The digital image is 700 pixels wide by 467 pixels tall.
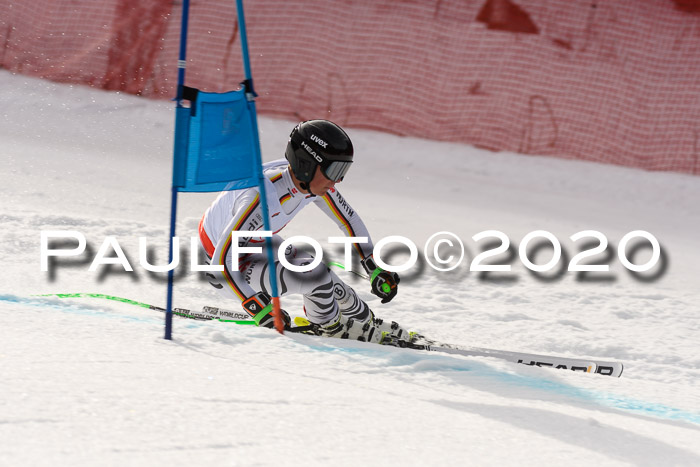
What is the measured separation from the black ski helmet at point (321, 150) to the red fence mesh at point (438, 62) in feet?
18.6

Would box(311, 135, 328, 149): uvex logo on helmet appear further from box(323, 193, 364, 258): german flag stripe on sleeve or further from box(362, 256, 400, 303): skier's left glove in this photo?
box(362, 256, 400, 303): skier's left glove

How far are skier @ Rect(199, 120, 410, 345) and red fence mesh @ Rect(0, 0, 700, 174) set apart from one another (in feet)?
17.8

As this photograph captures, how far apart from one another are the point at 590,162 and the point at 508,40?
1.76 m

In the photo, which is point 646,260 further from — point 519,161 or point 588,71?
point 588,71

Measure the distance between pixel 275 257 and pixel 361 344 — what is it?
0.63 m

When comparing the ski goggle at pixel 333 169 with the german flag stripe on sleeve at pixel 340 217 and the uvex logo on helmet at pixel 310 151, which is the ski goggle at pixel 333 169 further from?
the german flag stripe on sleeve at pixel 340 217

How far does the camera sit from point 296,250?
3971 millimetres

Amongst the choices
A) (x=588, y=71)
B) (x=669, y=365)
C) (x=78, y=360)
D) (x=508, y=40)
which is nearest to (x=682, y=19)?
(x=588, y=71)

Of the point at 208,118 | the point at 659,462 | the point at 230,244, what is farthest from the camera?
the point at 230,244

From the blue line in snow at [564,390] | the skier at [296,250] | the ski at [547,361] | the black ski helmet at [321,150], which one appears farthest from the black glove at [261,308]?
the ski at [547,361]

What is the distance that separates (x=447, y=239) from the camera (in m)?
6.35

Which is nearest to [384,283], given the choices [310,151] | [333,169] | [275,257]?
[275,257]

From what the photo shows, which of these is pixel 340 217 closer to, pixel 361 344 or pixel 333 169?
pixel 333 169

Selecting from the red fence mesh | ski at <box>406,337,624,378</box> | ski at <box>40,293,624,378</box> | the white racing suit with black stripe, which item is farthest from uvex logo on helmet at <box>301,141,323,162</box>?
the red fence mesh
